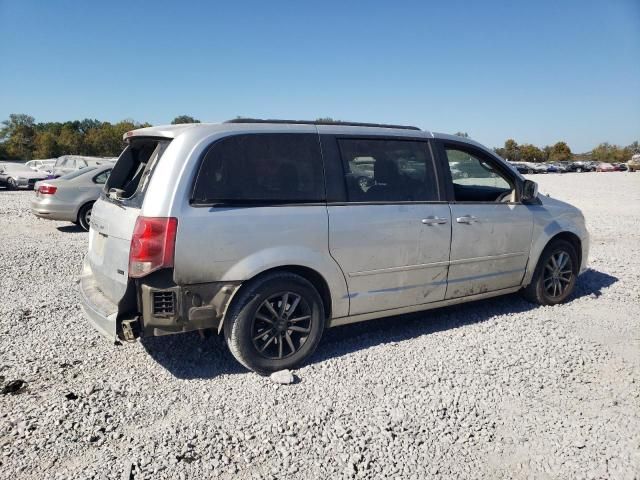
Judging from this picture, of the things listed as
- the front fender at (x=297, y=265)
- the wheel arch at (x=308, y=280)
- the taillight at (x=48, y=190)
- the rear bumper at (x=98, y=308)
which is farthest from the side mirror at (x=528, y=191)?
the taillight at (x=48, y=190)

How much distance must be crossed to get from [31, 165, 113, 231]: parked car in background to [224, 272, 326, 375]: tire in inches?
327

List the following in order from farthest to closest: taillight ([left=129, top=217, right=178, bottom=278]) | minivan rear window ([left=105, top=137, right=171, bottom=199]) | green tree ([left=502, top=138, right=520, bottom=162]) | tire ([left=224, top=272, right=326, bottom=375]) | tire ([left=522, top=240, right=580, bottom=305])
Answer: green tree ([left=502, top=138, right=520, bottom=162]), tire ([left=522, top=240, right=580, bottom=305]), minivan rear window ([left=105, top=137, right=171, bottom=199]), tire ([left=224, top=272, right=326, bottom=375]), taillight ([left=129, top=217, right=178, bottom=278])

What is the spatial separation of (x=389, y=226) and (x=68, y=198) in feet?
29.0

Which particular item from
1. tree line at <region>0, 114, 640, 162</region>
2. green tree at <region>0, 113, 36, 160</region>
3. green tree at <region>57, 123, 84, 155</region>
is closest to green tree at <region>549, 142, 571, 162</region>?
tree line at <region>0, 114, 640, 162</region>

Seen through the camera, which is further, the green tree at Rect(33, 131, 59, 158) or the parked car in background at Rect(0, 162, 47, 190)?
the green tree at Rect(33, 131, 59, 158)

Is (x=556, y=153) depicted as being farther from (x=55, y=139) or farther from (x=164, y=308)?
(x=164, y=308)

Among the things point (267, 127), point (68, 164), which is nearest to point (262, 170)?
point (267, 127)

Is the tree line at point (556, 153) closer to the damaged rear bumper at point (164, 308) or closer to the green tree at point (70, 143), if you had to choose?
the green tree at point (70, 143)

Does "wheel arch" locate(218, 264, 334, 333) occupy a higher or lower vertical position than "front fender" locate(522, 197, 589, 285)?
lower

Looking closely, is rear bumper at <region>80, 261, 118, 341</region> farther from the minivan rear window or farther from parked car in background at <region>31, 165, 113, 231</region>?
parked car in background at <region>31, 165, 113, 231</region>

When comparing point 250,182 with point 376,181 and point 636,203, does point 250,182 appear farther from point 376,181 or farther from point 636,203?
point 636,203

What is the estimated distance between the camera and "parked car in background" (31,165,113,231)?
34.3 ft

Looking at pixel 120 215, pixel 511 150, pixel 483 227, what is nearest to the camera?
pixel 120 215

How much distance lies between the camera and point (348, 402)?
3430 mm
